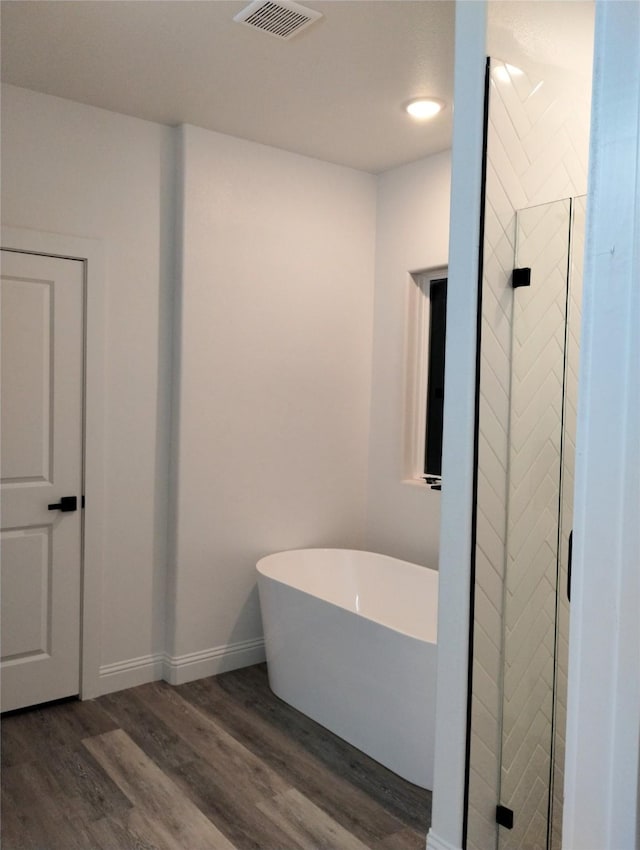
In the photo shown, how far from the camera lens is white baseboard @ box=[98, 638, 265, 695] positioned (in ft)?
11.4

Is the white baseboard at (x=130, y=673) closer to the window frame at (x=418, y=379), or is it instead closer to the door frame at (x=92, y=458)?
the door frame at (x=92, y=458)

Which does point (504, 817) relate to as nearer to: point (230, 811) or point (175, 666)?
point (230, 811)

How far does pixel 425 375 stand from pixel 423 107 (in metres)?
1.51

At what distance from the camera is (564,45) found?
2.17m

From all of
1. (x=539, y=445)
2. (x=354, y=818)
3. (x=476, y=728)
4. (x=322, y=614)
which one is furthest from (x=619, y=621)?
(x=322, y=614)

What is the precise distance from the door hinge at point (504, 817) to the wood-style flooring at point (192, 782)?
0.37m

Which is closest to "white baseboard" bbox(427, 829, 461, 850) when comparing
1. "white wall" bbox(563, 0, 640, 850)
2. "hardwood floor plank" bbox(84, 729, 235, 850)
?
"hardwood floor plank" bbox(84, 729, 235, 850)

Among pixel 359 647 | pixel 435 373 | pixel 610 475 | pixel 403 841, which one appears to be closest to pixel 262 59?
pixel 435 373

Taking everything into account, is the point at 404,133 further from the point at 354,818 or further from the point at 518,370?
the point at 354,818

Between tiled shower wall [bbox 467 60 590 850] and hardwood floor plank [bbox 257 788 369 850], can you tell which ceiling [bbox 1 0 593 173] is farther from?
hardwood floor plank [bbox 257 788 369 850]

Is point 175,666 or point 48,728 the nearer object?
point 48,728

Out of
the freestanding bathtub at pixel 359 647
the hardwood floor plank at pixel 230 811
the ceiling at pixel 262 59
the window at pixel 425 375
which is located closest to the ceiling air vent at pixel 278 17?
the ceiling at pixel 262 59

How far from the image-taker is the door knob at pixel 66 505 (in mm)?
3295

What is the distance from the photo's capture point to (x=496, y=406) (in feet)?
6.86
